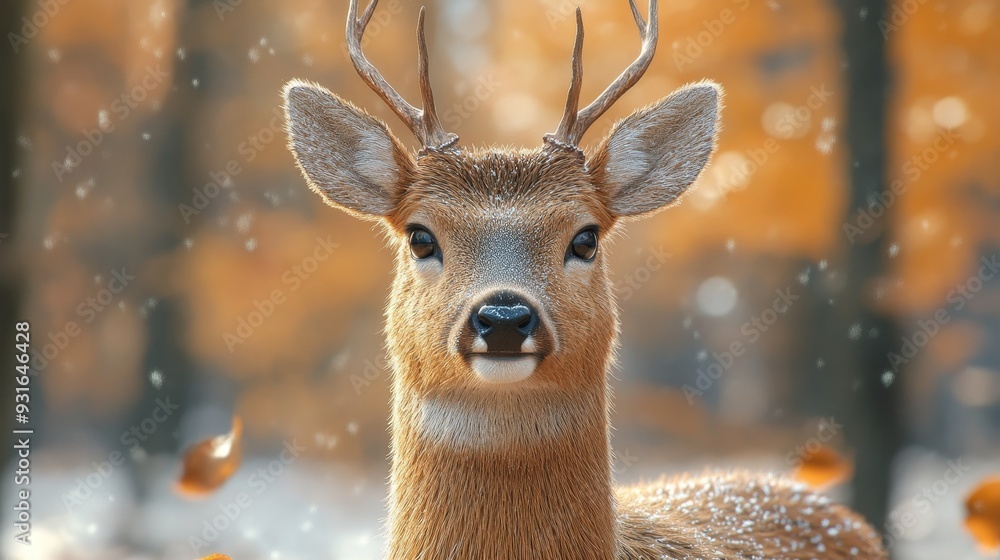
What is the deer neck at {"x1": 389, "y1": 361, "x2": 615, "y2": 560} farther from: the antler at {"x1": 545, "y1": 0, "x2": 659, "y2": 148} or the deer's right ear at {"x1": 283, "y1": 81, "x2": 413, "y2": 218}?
the antler at {"x1": 545, "y1": 0, "x2": 659, "y2": 148}

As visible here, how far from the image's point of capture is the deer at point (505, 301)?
2.48m

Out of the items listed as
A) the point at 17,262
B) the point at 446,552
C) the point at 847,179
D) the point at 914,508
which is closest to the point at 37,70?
the point at 17,262

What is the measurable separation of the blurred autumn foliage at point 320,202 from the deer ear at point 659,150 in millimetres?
3491

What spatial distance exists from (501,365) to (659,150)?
0.96 metres

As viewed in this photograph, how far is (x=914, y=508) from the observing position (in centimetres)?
649

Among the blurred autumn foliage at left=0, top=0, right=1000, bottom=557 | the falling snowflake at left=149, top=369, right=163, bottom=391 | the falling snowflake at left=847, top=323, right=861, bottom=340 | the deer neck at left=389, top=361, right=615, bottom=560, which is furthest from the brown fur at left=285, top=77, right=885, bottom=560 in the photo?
the falling snowflake at left=149, top=369, right=163, bottom=391

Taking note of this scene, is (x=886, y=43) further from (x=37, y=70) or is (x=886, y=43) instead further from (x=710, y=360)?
(x=37, y=70)

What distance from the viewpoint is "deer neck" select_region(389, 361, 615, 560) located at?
250 centimetres

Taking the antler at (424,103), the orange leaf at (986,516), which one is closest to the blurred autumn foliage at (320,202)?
the orange leaf at (986,516)

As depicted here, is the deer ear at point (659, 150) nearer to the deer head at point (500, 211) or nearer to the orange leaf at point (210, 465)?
the deer head at point (500, 211)

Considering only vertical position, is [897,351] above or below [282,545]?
above

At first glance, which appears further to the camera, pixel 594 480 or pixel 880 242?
pixel 880 242

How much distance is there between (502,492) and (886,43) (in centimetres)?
470

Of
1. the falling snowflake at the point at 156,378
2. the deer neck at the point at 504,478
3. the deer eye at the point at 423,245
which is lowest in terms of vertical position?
the deer neck at the point at 504,478
